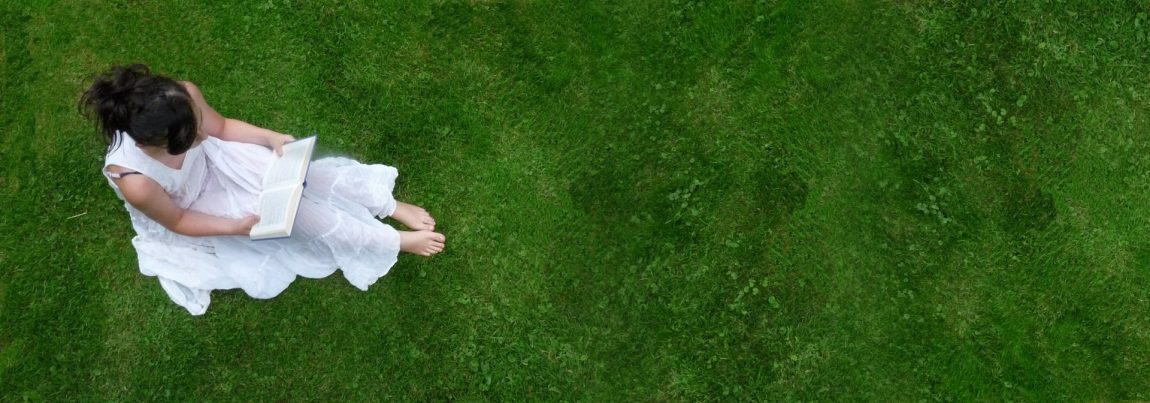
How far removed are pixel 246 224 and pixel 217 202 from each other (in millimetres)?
344

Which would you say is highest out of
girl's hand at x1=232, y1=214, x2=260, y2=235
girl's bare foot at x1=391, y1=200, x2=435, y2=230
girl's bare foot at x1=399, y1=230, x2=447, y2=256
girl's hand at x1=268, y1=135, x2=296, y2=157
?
girl's hand at x1=268, y1=135, x2=296, y2=157

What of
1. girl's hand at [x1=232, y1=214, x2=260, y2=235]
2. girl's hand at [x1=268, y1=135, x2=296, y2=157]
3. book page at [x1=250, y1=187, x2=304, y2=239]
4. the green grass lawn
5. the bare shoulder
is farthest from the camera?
the green grass lawn

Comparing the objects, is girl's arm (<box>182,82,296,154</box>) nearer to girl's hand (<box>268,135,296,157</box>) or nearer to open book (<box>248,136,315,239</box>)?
girl's hand (<box>268,135,296,157</box>)

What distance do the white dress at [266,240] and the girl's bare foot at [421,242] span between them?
8 cm

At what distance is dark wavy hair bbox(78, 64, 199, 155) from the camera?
3.91 meters

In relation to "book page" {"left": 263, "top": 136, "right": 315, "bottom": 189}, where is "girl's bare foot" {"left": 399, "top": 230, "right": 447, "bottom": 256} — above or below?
below

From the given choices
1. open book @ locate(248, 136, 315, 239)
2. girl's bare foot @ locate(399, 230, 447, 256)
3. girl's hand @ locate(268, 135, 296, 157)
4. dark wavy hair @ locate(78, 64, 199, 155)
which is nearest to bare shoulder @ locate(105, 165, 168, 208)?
dark wavy hair @ locate(78, 64, 199, 155)

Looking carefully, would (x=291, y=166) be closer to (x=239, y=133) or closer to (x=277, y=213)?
(x=277, y=213)

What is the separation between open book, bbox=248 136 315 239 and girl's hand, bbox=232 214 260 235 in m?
0.09

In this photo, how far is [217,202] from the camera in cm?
481

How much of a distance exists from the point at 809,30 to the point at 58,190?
5.11m

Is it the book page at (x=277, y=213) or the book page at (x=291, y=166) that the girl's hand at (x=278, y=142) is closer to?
the book page at (x=291, y=166)

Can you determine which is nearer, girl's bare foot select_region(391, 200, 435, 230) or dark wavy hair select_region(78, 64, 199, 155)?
dark wavy hair select_region(78, 64, 199, 155)

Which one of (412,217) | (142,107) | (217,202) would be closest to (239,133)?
(217,202)
